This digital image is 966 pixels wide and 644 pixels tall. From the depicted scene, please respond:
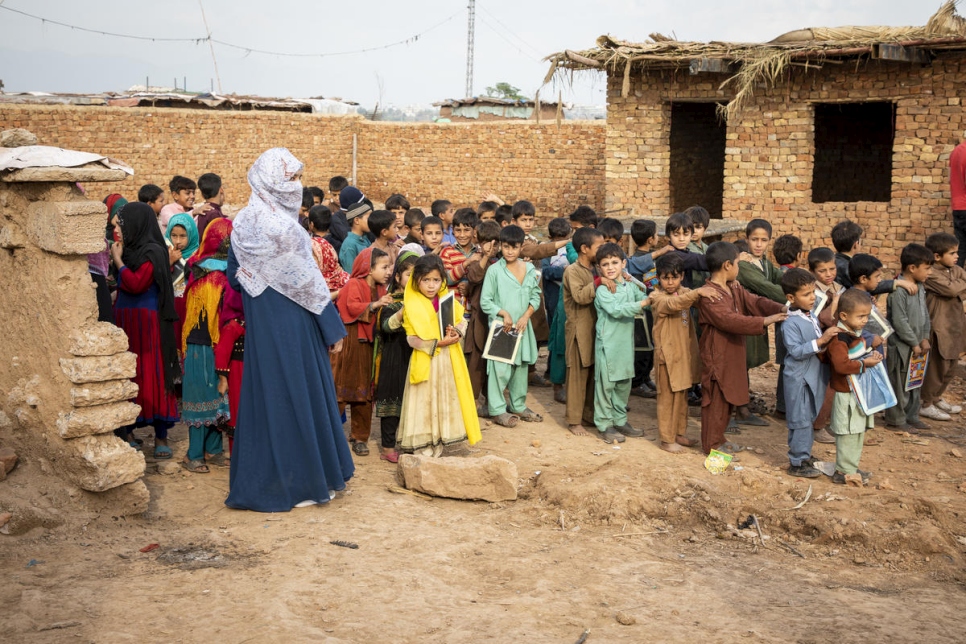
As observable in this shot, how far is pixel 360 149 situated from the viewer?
816 inches

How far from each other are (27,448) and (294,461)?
55.6 inches

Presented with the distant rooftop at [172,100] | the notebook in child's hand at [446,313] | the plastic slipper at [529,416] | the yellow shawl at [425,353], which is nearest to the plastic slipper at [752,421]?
the plastic slipper at [529,416]

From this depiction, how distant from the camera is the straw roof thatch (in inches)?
417

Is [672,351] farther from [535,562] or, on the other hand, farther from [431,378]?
[535,562]

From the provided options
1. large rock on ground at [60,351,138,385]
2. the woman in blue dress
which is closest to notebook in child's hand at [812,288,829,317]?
the woman in blue dress

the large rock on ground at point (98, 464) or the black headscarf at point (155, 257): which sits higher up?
the black headscarf at point (155, 257)

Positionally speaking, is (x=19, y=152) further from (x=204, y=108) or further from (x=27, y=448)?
(x=204, y=108)

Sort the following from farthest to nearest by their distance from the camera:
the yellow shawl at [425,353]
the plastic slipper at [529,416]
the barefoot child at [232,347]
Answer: the plastic slipper at [529,416], the yellow shawl at [425,353], the barefoot child at [232,347]

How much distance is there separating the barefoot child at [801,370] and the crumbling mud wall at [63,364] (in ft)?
12.5

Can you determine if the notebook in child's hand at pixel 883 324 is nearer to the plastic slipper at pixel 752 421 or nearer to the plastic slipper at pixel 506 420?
the plastic slipper at pixel 752 421

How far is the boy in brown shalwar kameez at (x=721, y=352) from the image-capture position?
6.17 meters

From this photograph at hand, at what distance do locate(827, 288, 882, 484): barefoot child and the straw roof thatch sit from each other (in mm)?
6264

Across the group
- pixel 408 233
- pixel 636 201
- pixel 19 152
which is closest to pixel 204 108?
pixel 636 201

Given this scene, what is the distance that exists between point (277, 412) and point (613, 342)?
2.63m
